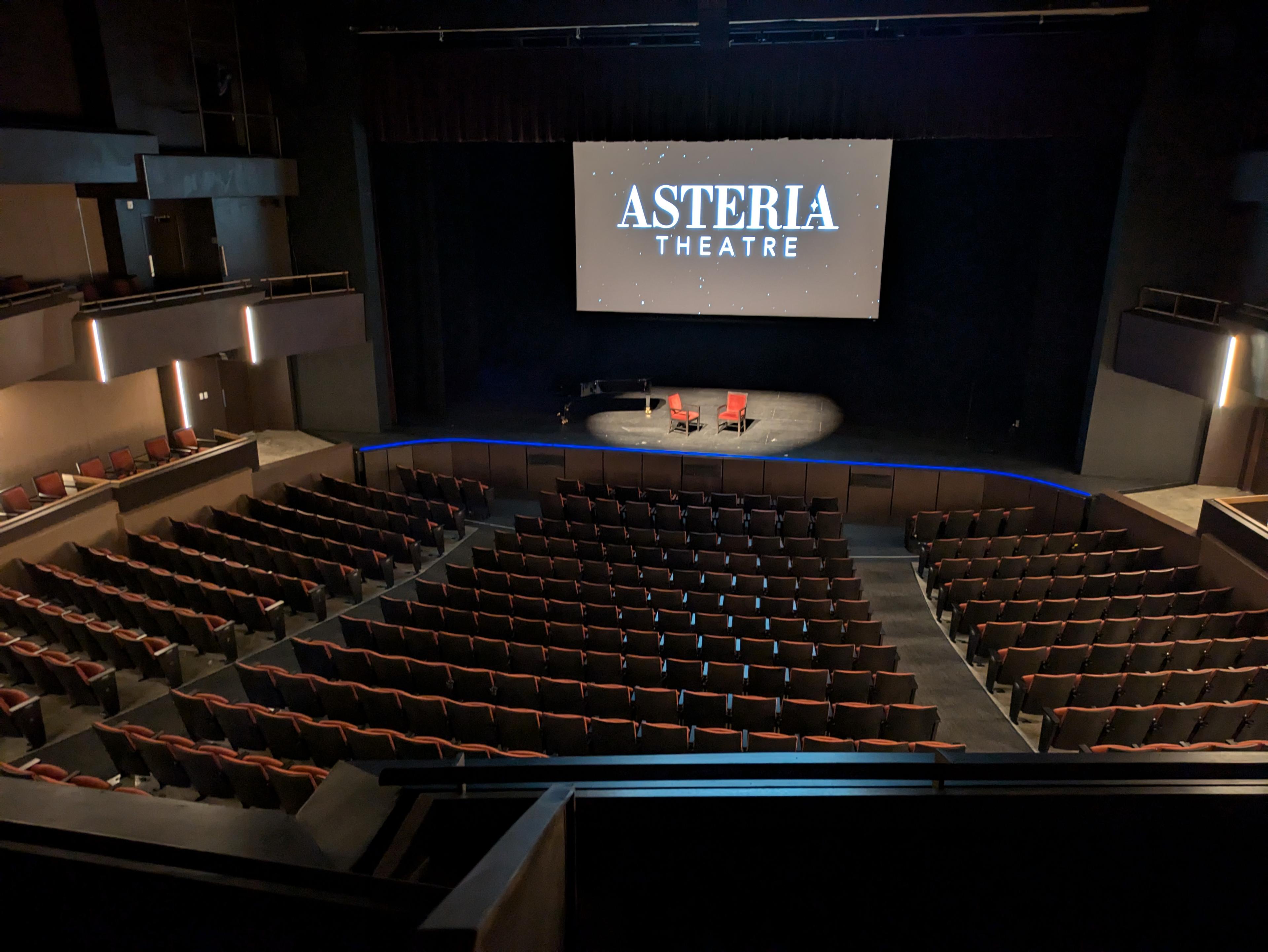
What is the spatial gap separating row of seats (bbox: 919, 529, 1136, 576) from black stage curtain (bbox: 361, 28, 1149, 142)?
5449 millimetres

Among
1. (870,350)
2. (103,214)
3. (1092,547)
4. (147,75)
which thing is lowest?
(1092,547)

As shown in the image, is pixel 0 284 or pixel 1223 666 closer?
pixel 1223 666

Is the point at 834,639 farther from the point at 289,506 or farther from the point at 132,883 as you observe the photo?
the point at 289,506

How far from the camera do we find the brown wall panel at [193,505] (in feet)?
31.1

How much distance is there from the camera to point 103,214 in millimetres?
11352

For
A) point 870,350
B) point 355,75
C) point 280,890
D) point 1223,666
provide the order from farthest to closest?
point 870,350 < point 355,75 < point 1223,666 < point 280,890

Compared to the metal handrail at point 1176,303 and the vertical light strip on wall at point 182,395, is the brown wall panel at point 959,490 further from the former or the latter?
the vertical light strip on wall at point 182,395

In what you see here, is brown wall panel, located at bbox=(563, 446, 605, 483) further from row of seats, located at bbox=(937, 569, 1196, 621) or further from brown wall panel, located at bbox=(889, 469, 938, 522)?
row of seats, located at bbox=(937, 569, 1196, 621)

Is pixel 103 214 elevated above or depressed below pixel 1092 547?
above

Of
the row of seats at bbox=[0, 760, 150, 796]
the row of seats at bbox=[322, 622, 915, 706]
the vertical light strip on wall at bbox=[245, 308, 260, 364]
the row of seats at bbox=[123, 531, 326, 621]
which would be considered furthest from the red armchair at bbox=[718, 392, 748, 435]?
the row of seats at bbox=[0, 760, 150, 796]

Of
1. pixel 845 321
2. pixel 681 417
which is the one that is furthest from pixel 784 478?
pixel 845 321

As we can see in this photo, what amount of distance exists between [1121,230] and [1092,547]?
442cm

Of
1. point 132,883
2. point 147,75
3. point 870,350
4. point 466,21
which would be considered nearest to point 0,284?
point 147,75

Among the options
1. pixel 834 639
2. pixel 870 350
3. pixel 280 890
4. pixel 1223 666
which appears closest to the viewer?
pixel 280 890
